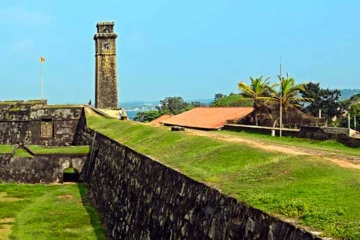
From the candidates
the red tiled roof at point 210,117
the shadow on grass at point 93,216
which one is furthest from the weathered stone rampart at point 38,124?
the shadow on grass at point 93,216

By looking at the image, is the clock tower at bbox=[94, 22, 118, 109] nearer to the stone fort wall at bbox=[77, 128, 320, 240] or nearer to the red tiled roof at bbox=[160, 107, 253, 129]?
the red tiled roof at bbox=[160, 107, 253, 129]

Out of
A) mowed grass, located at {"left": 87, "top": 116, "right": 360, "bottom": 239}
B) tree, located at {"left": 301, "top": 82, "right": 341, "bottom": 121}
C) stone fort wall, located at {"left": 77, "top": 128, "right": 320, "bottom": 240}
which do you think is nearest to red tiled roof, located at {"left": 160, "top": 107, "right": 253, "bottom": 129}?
stone fort wall, located at {"left": 77, "top": 128, "right": 320, "bottom": 240}

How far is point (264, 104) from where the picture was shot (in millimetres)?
31328

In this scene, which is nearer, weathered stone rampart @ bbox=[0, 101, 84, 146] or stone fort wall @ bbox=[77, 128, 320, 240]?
stone fort wall @ bbox=[77, 128, 320, 240]

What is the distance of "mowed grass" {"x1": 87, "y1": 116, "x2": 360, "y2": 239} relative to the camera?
20.6 feet

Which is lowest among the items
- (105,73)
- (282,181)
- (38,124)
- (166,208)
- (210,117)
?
(166,208)

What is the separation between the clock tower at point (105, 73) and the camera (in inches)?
1710

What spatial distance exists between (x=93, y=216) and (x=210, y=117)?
16080 millimetres

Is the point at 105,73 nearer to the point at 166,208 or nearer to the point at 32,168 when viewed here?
the point at 32,168

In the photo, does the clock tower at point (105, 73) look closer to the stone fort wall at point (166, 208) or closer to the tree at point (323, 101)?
the stone fort wall at point (166, 208)

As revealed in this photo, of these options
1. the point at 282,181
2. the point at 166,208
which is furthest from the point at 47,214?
the point at 282,181

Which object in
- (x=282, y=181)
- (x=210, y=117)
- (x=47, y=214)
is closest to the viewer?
(x=282, y=181)

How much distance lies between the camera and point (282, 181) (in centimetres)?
834

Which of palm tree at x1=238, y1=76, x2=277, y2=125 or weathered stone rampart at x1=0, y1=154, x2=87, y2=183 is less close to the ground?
palm tree at x1=238, y1=76, x2=277, y2=125
